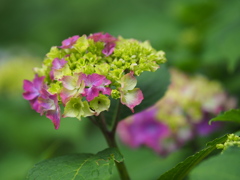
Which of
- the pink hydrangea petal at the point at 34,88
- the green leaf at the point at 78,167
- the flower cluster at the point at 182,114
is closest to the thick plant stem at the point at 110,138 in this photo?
the green leaf at the point at 78,167

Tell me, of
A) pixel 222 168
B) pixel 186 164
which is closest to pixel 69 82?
pixel 186 164

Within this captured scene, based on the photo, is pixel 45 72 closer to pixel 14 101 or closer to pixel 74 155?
pixel 74 155

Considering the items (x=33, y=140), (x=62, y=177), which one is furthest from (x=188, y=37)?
(x=62, y=177)

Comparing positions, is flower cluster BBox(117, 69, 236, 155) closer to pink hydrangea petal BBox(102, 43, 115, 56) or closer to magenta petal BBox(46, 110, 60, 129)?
pink hydrangea petal BBox(102, 43, 115, 56)

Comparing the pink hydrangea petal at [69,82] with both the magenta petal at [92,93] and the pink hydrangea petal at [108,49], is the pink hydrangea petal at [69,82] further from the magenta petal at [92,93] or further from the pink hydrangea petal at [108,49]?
the pink hydrangea petal at [108,49]

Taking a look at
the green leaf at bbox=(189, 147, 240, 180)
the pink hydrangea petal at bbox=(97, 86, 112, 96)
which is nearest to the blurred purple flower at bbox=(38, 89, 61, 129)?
the pink hydrangea petal at bbox=(97, 86, 112, 96)

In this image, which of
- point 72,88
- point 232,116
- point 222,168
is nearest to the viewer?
point 72,88

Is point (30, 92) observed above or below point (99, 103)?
above

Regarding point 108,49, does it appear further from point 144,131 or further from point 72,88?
point 144,131
